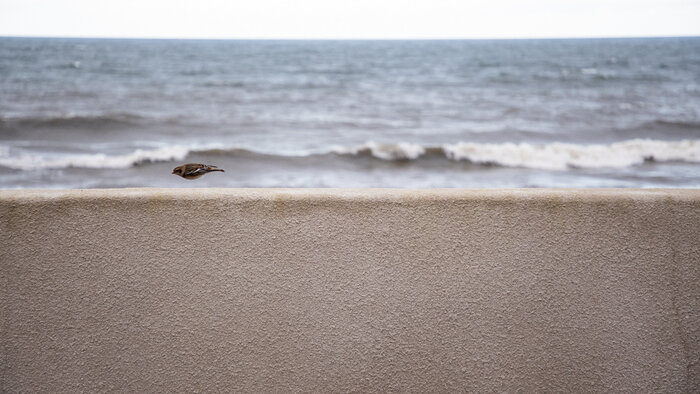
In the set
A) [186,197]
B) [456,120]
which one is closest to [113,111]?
[456,120]

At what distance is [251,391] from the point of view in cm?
104

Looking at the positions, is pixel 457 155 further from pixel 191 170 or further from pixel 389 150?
pixel 191 170

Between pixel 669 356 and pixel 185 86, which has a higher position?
pixel 185 86

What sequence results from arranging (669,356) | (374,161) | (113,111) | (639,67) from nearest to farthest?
(669,356) → (374,161) → (113,111) → (639,67)

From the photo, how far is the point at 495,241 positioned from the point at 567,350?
279mm

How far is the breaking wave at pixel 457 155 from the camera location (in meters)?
6.61

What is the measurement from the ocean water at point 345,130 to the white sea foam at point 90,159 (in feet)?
0.08

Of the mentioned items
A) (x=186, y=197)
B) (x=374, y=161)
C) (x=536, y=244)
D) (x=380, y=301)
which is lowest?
(x=374, y=161)

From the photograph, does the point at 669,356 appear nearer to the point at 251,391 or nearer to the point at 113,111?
the point at 251,391

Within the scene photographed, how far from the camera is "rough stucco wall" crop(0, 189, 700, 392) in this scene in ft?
3.39

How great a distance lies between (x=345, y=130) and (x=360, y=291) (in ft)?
27.1

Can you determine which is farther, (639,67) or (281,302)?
(639,67)

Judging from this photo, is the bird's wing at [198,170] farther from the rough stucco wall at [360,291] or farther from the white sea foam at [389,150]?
the white sea foam at [389,150]

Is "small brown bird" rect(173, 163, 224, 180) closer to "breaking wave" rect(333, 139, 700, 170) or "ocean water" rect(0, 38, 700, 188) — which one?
"ocean water" rect(0, 38, 700, 188)
